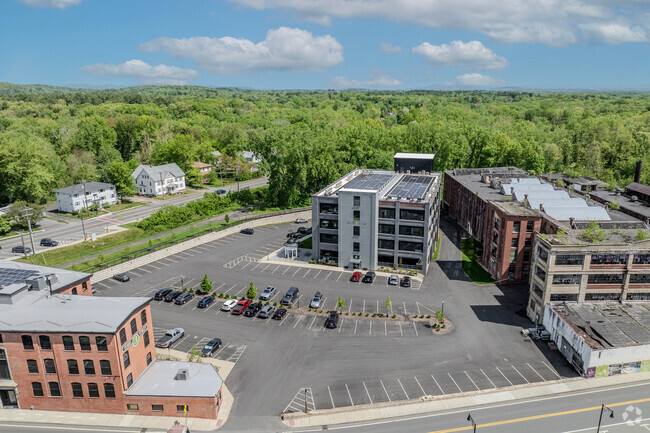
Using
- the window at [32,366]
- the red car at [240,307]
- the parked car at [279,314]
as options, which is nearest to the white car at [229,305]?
the red car at [240,307]

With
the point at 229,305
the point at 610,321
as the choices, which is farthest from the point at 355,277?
the point at 610,321

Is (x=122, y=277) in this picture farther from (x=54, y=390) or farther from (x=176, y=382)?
(x=176, y=382)

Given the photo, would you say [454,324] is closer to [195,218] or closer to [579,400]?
[579,400]

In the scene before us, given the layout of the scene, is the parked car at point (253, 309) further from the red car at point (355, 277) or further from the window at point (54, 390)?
the window at point (54, 390)

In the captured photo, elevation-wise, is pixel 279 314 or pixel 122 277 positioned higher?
pixel 122 277

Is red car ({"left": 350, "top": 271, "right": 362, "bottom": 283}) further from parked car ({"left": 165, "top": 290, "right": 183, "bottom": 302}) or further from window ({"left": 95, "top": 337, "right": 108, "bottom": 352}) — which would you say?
window ({"left": 95, "top": 337, "right": 108, "bottom": 352})
